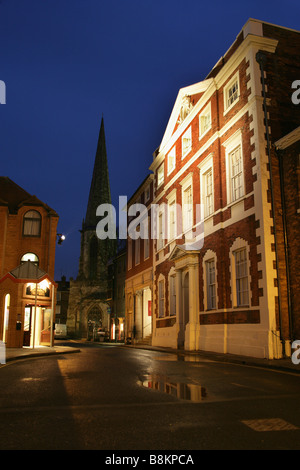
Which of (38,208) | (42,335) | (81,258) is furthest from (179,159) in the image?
(81,258)

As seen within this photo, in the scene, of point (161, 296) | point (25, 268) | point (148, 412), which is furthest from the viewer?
point (161, 296)

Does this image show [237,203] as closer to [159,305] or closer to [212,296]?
[212,296]

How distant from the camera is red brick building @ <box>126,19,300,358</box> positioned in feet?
50.2

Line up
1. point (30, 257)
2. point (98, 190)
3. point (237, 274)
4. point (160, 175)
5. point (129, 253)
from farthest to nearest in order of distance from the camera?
point (98, 190), point (129, 253), point (30, 257), point (160, 175), point (237, 274)

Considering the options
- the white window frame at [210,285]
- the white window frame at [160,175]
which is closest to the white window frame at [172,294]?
the white window frame at [210,285]

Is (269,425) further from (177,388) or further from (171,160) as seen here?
(171,160)

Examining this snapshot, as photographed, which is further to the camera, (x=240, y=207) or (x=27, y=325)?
(x=27, y=325)

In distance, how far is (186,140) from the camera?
81.9 ft

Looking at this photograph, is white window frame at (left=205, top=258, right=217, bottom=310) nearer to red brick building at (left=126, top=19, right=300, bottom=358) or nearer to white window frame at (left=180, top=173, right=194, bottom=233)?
red brick building at (left=126, top=19, right=300, bottom=358)

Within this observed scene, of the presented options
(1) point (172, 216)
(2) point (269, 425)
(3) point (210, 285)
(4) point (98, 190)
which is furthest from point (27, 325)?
(4) point (98, 190)

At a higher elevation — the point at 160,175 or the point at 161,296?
the point at 160,175

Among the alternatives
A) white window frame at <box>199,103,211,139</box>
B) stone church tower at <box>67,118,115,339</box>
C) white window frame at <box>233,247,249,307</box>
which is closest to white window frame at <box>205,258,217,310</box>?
white window frame at <box>233,247,249,307</box>

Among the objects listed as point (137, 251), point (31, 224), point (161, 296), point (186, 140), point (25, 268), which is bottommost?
point (161, 296)

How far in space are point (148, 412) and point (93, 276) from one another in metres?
62.8
